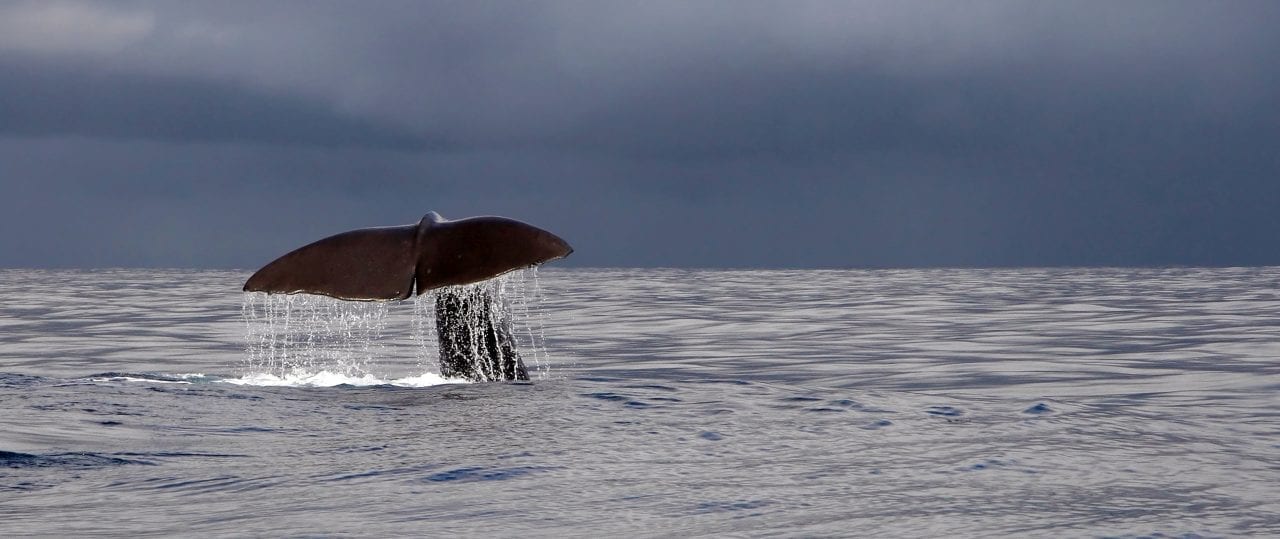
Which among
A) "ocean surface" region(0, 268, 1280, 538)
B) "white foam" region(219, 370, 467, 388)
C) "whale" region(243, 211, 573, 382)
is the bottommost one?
"ocean surface" region(0, 268, 1280, 538)

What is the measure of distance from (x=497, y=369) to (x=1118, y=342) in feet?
36.0

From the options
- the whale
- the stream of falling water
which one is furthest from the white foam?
the whale

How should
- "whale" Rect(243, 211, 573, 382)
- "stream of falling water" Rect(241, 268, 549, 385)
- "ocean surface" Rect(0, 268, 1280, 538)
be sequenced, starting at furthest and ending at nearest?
"stream of falling water" Rect(241, 268, 549, 385)
"whale" Rect(243, 211, 573, 382)
"ocean surface" Rect(0, 268, 1280, 538)

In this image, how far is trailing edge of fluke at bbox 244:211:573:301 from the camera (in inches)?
355

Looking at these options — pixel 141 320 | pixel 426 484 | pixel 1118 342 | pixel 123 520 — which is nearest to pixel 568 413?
pixel 426 484

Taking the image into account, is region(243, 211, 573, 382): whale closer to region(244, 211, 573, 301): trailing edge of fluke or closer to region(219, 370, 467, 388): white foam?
region(244, 211, 573, 301): trailing edge of fluke

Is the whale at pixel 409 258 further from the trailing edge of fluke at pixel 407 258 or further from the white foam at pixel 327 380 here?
the white foam at pixel 327 380

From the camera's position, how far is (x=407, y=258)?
9.28 metres

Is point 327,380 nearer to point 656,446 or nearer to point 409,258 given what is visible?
point 409,258

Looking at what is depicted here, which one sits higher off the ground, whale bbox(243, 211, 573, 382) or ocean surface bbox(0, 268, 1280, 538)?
whale bbox(243, 211, 573, 382)

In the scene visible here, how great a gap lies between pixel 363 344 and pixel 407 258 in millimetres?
11082

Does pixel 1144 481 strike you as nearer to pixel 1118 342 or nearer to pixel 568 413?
pixel 568 413

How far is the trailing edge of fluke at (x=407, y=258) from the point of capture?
9016 millimetres

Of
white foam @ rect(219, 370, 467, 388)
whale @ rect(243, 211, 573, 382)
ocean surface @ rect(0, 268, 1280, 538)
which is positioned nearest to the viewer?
ocean surface @ rect(0, 268, 1280, 538)
